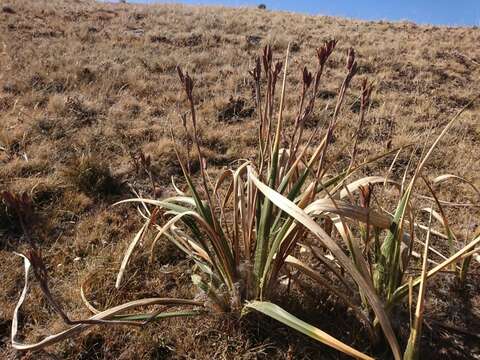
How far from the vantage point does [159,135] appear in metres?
4.19

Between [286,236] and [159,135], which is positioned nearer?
[286,236]

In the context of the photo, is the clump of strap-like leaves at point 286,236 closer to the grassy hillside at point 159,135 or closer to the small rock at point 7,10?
the grassy hillside at point 159,135

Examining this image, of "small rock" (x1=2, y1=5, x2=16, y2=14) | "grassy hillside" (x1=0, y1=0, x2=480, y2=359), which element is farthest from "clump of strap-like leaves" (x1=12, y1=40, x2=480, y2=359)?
"small rock" (x1=2, y1=5, x2=16, y2=14)

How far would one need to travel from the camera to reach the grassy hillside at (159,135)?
1.87 metres

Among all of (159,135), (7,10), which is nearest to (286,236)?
(159,135)

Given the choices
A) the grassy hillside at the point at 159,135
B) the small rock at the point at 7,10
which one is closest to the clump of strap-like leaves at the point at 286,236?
the grassy hillside at the point at 159,135

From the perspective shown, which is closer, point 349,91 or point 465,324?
point 465,324

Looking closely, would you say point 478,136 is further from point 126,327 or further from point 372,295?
point 126,327

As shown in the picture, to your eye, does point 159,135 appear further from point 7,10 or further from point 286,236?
point 7,10

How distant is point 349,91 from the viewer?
5801 mm

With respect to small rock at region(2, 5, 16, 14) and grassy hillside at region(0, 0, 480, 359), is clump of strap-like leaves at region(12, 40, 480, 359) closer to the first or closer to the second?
grassy hillside at region(0, 0, 480, 359)

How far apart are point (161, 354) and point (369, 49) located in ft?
24.6

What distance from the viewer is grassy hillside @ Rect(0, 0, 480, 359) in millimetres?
1870

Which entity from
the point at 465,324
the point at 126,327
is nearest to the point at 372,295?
the point at 465,324
